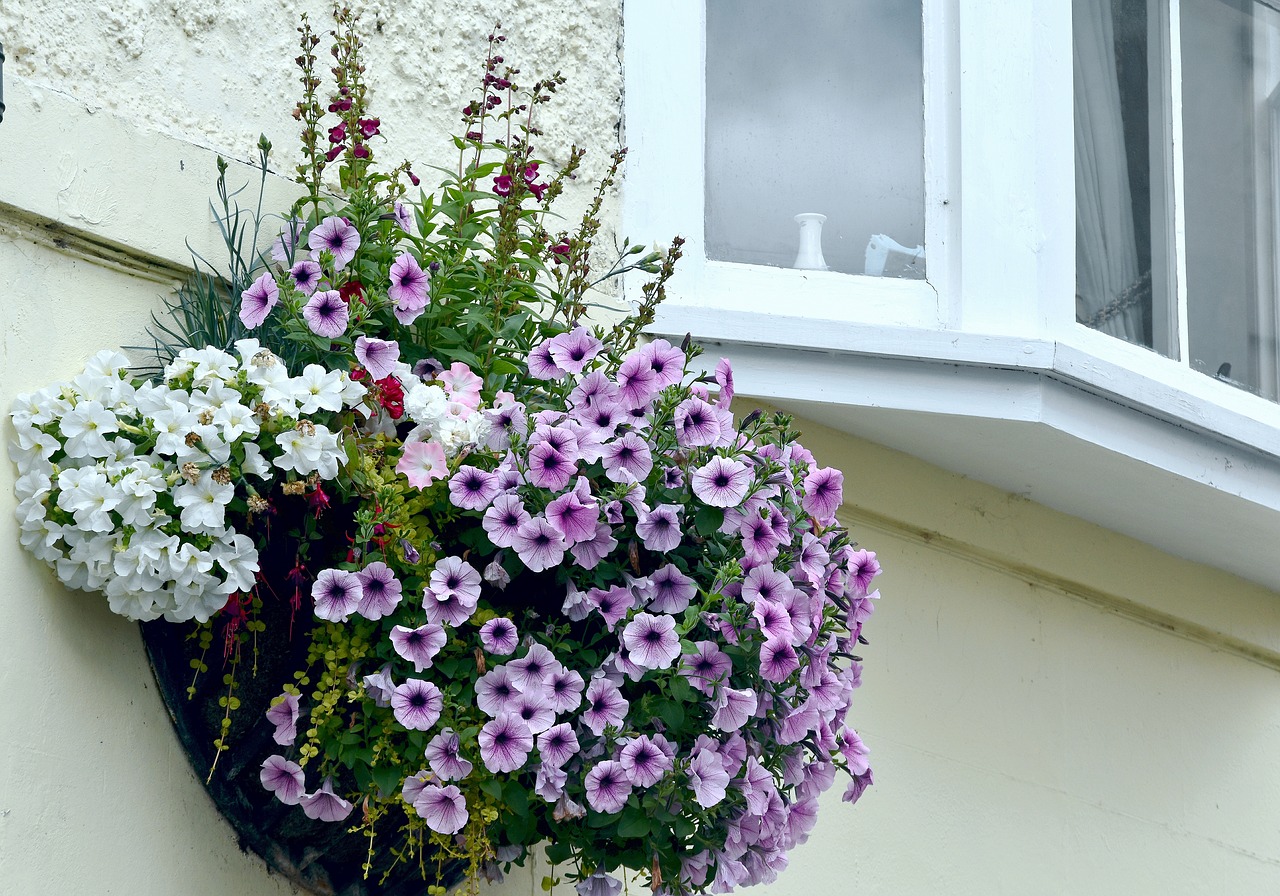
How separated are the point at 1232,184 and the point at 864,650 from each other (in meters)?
1.62

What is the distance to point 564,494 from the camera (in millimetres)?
2203

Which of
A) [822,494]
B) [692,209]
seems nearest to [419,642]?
[822,494]

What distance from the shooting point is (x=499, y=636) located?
2176 mm

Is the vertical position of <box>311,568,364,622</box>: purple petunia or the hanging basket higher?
<box>311,568,364,622</box>: purple petunia

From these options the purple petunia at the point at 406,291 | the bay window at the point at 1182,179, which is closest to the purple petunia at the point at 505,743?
the purple petunia at the point at 406,291

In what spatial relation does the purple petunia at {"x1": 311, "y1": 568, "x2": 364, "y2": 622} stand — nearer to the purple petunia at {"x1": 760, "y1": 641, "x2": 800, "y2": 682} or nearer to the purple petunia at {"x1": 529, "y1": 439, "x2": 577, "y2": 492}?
the purple petunia at {"x1": 529, "y1": 439, "x2": 577, "y2": 492}

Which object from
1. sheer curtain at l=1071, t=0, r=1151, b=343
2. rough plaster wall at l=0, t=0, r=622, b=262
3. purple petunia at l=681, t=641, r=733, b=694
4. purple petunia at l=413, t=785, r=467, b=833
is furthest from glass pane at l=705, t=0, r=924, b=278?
purple petunia at l=413, t=785, r=467, b=833

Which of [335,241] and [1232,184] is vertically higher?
[1232,184]

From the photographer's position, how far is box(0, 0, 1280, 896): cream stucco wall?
2248 mm

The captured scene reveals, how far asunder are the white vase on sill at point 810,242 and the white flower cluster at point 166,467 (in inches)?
52.1

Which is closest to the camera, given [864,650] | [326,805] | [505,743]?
[505,743]

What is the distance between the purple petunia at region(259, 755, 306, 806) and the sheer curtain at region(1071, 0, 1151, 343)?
2.08 m

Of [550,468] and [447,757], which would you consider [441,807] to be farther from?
[550,468]

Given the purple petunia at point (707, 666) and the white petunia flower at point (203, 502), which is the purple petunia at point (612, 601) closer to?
the purple petunia at point (707, 666)
